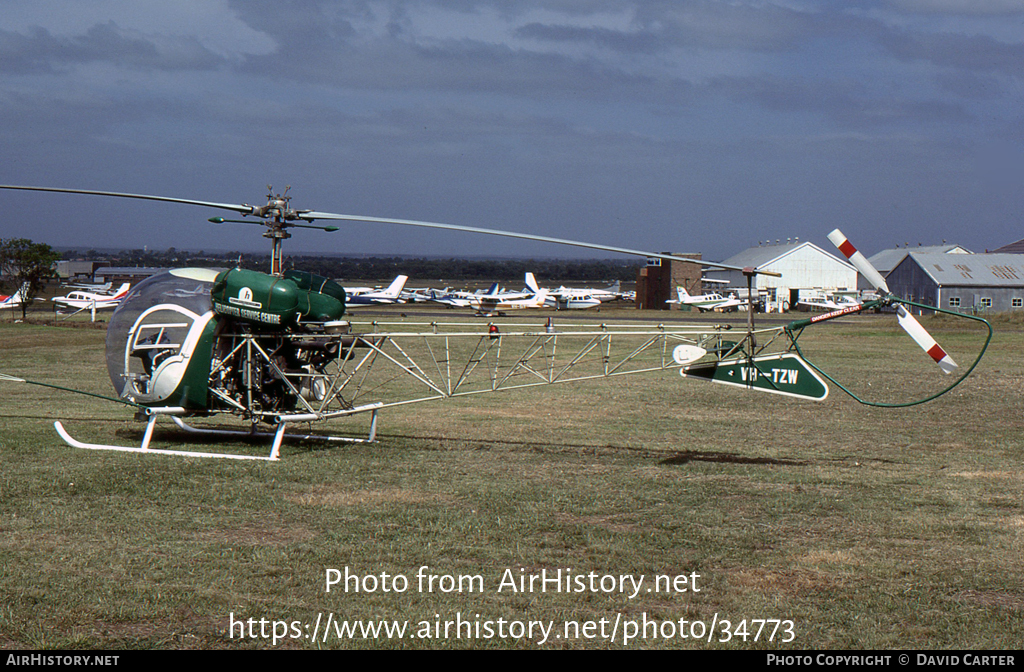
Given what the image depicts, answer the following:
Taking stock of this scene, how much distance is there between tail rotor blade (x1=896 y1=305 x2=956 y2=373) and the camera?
9.40 metres

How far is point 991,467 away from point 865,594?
5924mm

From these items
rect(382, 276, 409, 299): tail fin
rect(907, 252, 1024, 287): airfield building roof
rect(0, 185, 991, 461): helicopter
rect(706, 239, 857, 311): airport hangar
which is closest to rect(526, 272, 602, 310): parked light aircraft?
rect(382, 276, 409, 299): tail fin

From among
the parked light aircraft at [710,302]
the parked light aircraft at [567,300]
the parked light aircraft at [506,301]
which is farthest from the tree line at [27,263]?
the parked light aircraft at [710,302]

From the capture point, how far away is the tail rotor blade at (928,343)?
9398 millimetres

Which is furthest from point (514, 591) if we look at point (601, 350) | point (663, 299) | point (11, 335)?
point (663, 299)

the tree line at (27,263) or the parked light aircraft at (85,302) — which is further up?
the tree line at (27,263)

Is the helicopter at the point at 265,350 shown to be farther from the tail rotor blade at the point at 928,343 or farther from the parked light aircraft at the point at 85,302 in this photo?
the parked light aircraft at the point at 85,302

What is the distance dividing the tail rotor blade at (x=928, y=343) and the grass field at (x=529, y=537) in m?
1.49

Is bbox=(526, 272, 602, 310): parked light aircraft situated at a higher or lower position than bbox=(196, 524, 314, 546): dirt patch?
higher

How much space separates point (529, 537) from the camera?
26.4 ft

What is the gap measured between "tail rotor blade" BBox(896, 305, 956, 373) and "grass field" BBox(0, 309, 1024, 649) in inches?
58.6

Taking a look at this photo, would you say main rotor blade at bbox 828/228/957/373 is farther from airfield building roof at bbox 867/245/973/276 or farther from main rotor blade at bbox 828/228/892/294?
airfield building roof at bbox 867/245/973/276

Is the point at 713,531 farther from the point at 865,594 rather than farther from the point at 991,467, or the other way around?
the point at 991,467

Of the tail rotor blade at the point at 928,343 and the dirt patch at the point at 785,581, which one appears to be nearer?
the dirt patch at the point at 785,581
